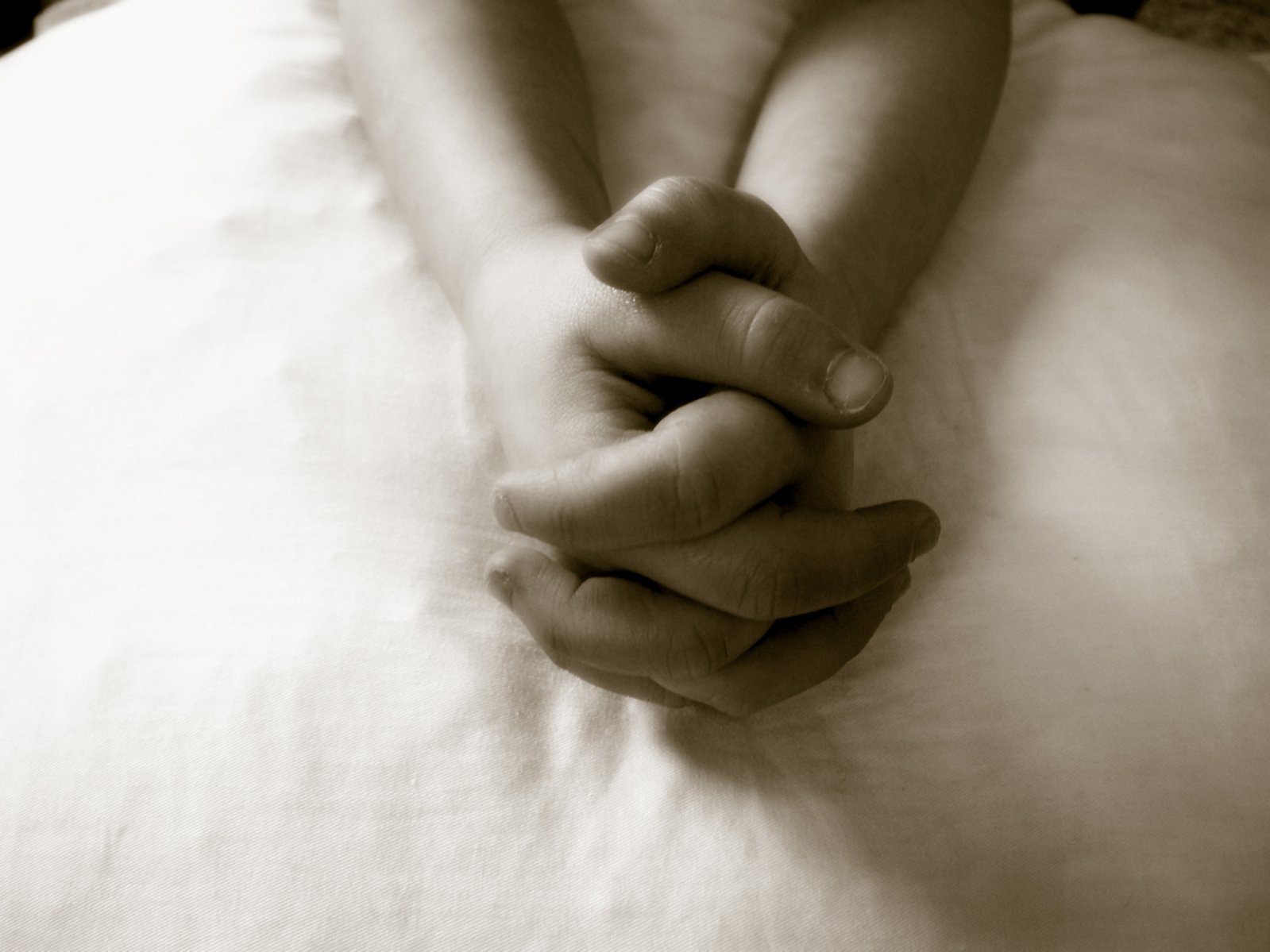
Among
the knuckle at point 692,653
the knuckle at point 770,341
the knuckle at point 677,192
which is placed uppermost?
the knuckle at point 677,192

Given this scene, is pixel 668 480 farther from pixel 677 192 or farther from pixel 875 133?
pixel 875 133

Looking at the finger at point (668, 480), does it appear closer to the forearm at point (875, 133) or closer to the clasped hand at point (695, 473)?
the clasped hand at point (695, 473)

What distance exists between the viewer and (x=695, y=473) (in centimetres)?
34

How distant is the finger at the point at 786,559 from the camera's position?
13.8 inches

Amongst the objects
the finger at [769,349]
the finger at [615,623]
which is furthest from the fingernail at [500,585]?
the finger at [769,349]

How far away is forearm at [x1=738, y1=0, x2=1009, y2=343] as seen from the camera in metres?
0.48

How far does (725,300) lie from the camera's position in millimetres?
357

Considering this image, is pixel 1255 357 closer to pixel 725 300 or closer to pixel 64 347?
pixel 725 300

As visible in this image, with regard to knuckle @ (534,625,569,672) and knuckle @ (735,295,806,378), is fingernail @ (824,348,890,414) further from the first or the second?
knuckle @ (534,625,569,672)

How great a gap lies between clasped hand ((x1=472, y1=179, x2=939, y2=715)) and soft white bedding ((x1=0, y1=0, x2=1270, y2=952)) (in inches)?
1.5

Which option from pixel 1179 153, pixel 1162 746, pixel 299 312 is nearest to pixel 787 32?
pixel 1179 153

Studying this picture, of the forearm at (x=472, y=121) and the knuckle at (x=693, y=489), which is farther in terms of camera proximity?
the forearm at (x=472, y=121)

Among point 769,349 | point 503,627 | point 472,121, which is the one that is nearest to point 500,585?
A: point 503,627

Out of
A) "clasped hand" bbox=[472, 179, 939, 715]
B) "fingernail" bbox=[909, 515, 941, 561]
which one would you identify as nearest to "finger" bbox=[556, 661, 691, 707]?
"clasped hand" bbox=[472, 179, 939, 715]
